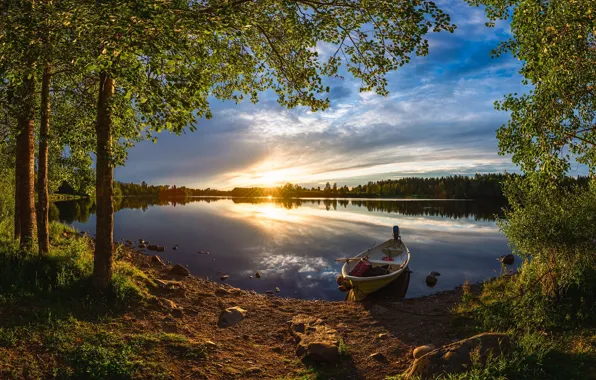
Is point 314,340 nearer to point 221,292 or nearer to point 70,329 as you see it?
point 70,329

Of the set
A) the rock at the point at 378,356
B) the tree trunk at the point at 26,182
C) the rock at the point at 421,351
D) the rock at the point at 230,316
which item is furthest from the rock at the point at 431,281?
A: the tree trunk at the point at 26,182

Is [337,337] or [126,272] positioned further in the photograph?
[126,272]

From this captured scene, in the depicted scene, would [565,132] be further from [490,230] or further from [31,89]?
[490,230]

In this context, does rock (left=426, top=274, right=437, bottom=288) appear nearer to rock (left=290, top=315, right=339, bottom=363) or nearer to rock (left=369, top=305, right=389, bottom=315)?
rock (left=369, top=305, right=389, bottom=315)

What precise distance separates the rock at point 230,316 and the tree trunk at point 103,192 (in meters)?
4.22

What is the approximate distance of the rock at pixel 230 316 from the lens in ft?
39.1

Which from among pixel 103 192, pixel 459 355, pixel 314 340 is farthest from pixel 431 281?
pixel 103 192

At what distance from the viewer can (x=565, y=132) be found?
11656 millimetres

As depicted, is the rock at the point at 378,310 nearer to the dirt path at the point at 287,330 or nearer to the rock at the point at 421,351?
the dirt path at the point at 287,330

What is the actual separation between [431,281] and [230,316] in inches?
671

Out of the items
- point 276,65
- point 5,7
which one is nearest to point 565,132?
point 276,65

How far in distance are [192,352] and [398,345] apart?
6515 millimetres

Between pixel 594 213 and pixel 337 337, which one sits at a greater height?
pixel 594 213

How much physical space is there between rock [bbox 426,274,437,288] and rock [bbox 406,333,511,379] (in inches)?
639
